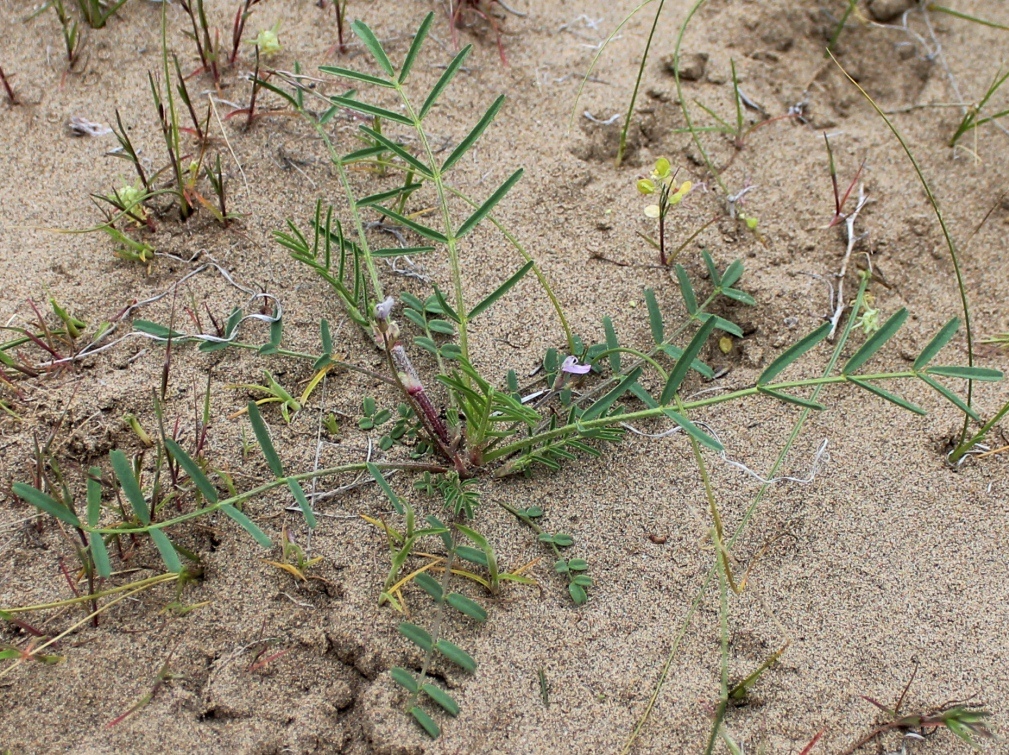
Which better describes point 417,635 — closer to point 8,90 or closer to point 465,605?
point 465,605

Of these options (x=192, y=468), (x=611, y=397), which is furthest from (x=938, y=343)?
(x=192, y=468)

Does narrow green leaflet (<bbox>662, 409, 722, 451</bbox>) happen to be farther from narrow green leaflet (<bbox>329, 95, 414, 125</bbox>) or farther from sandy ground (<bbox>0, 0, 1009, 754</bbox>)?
narrow green leaflet (<bbox>329, 95, 414, 125</bbox>)

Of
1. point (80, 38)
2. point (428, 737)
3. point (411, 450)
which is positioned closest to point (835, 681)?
point (428, 737)

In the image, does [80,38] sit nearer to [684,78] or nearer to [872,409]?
[684,78]

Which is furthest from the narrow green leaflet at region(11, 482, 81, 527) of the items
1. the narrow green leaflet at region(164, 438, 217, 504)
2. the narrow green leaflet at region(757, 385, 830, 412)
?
the narrow green leaflet at region(757, 385, 830, 412)

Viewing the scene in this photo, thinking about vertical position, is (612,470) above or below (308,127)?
below

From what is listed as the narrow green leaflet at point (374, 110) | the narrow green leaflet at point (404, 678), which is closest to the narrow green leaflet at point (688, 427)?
the narrow green leaflet at point (404, 678)
